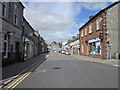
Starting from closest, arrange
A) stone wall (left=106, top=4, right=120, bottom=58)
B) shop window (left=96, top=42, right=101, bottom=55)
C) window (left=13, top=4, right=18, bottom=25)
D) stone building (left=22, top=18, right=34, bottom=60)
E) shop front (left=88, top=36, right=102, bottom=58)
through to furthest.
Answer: window (left=13, top=4, right=18, bottom=25) → stone building (left=22, top=18, right=34, bottom=60) → stone wall (left=106, top=4, right=120, bottom=58) → shop front (left=88, top=36, right=102, bottom=58) → shop window (left=96, top=42, right=101, bottom=55)

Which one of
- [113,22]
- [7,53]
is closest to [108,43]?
[113,22]

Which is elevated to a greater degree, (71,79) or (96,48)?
(96,48)

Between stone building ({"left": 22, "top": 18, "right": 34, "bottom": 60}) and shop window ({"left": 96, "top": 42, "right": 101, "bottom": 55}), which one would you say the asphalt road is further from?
shop window ({"left": 96, "top": 42, "right": 101, "bottom": 55})

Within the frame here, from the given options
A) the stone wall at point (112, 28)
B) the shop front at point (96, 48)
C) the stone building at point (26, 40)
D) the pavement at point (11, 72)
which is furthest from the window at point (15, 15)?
the shop front at point (96, 48)

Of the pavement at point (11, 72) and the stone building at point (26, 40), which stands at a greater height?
the stone building at point (26, 40)

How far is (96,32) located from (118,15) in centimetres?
461

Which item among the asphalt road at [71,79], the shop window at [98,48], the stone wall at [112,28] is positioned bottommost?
the asphalt road at [71,79]

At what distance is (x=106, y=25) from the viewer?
893 inches

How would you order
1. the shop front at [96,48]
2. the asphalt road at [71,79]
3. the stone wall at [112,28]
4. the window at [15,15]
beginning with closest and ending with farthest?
1. the asphalt road at [71,79]
2. the window at [15,15]
3. the stone wall at [112,28]
4. the shop front at [96,48]

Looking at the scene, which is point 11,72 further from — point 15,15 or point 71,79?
point 15,15

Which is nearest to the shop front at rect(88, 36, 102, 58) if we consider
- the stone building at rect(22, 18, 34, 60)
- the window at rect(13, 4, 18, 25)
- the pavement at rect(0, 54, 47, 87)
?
the stone building at rect(22, 18, 34, 60)

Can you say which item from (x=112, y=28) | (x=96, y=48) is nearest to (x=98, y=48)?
(x=96, y=48)

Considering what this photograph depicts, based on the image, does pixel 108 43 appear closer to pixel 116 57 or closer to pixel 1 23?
pixel 116 57

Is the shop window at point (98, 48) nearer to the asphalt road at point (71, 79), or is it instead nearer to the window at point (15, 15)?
the asphalt road at point (71, 79)
